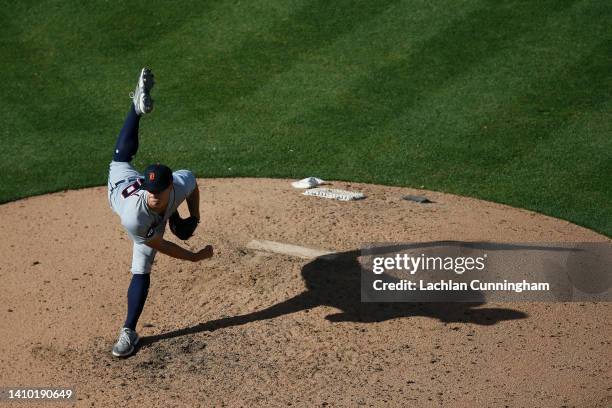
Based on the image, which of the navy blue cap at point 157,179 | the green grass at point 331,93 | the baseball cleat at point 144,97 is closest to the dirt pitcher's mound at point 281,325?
the green grass at point 331,93

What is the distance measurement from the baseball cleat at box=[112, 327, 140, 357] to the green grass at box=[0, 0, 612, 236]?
353 centimetres

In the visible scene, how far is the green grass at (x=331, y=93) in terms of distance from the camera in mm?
9961

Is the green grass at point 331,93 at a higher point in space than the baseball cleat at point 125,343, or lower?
higher

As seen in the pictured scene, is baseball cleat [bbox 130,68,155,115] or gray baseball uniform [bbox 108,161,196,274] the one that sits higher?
baseball cleat [bbox 130,68,155,115]

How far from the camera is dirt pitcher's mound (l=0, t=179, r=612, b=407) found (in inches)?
241

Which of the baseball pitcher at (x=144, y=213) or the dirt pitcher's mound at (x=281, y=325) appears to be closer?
the dirt pitcher's mound at (x=281, y=325)

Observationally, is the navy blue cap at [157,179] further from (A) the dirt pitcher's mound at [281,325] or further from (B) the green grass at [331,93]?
(B) the green grass at [331,93]

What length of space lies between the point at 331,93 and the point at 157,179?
546 centimetres

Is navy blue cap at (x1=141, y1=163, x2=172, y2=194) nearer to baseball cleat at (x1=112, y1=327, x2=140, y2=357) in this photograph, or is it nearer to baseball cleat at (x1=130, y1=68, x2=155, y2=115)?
baseball cleat at (x1=112, y1=327, x2=140, y2=357)

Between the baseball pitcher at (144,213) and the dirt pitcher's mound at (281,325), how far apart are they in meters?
0.35

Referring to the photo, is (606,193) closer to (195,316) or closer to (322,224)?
(322,224)

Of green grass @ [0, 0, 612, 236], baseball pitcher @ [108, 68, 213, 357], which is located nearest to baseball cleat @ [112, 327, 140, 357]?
baseball pitcher @ [108, 68, 213, 357]

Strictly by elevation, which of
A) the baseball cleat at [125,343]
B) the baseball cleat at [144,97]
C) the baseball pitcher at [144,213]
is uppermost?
the baseball cleat at [144,97]

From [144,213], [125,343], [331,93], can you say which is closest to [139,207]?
[144,213]
